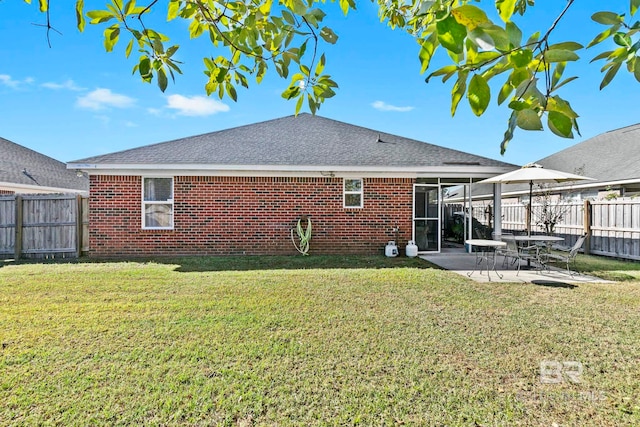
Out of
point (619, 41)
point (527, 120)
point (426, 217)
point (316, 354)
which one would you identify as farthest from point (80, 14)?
point (426, 217)

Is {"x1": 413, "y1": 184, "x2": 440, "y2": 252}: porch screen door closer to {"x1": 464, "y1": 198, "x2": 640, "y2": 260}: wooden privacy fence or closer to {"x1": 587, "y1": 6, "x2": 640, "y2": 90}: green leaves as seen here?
{"x1": 464, "y1": 198, "x2": 640, "y2": 260}: wooden privacy fence

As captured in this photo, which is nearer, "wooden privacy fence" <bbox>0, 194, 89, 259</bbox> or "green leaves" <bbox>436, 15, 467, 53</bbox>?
"green leaves" <bbox>436, 15, 467, 53</bbox>

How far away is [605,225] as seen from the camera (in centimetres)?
1147

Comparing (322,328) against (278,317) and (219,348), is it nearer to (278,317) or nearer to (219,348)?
(278,317)

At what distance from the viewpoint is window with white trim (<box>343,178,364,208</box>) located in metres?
11.5

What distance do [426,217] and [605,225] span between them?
18.6 feet

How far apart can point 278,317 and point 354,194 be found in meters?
7.02

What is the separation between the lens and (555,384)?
3.28 m

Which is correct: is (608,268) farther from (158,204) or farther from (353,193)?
(158,204)

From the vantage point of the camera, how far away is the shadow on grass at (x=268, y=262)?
9.12 meters

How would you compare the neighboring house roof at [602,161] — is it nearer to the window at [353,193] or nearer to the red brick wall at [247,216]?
the red brick wall at [247,216]

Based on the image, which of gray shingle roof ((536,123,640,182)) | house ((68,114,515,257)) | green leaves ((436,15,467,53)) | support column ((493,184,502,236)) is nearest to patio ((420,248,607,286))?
support column ((493,184,502,236))

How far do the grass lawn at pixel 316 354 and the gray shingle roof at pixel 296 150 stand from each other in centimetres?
503

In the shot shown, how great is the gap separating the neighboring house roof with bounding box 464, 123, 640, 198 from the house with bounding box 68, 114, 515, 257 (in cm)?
528
